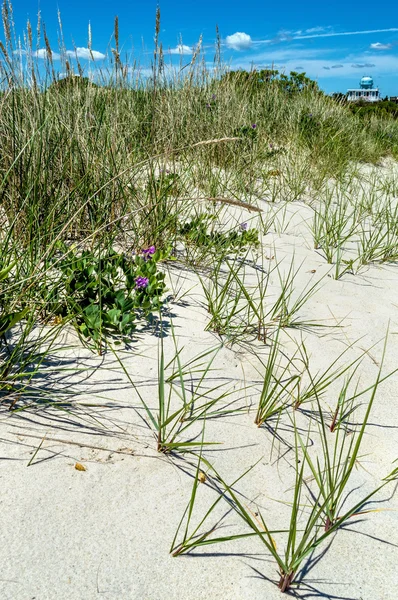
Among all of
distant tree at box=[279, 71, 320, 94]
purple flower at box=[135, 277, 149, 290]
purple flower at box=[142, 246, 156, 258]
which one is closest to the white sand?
purple flower at box=[135, 277, 149, 290]

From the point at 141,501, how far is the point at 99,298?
2.73 feet

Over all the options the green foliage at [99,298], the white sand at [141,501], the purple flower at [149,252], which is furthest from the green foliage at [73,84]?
the white sand at [141,501]

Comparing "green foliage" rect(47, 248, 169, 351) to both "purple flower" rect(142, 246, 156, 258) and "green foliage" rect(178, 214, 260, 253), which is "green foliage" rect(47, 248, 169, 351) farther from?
"green foliage" rect(178, 214, 260, 253)

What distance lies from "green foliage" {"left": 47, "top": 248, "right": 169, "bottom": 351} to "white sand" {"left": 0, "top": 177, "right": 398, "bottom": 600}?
11 centimetres

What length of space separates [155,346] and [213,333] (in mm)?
286

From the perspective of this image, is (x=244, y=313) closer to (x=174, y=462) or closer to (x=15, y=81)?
(x=174, y=462)

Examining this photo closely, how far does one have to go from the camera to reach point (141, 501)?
1.27 m

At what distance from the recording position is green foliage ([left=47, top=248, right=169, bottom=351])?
1888mm

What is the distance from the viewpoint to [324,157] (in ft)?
17.5

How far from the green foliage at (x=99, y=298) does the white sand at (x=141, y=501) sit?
11 centimetres

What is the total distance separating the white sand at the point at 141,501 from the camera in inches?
42.6

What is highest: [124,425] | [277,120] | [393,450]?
[277,120]

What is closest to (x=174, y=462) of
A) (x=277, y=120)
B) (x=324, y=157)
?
(x=324, y=157)

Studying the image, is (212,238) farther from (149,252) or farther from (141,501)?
(141,501)
